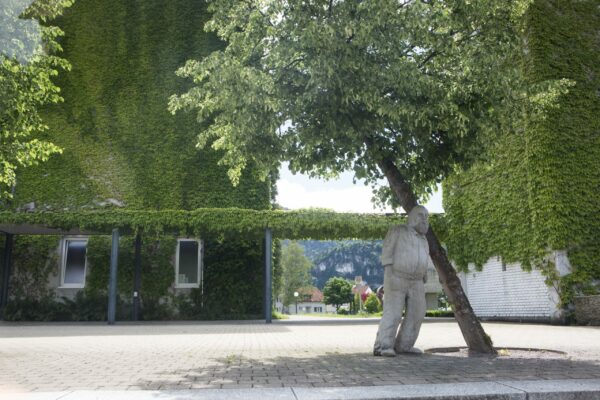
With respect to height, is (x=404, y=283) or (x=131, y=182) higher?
(x=131, y=182)

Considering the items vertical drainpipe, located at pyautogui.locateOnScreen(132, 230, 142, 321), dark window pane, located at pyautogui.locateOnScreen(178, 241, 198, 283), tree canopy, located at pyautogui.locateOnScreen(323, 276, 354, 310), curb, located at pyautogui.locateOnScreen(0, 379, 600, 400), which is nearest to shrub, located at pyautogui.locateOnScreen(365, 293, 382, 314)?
dark window pane, located at pyautogui.locateOnScreen(178, 241, 198, 283)

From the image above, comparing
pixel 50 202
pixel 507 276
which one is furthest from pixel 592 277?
pixel 50 202

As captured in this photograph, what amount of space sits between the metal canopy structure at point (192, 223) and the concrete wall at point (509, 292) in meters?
4.61

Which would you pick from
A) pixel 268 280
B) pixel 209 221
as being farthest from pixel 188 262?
pixel 268 280

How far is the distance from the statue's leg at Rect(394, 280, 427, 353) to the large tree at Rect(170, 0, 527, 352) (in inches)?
30.2

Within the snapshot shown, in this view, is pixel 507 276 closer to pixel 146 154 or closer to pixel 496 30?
pixel 496 30

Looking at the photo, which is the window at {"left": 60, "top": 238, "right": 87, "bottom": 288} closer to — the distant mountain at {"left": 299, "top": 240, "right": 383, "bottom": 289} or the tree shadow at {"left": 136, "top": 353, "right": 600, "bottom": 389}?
the tree shadow at {"left": 136, "top": 353, "right": 600, "bottom": 389}

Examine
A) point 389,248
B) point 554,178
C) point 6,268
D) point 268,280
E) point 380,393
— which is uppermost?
point 554,178

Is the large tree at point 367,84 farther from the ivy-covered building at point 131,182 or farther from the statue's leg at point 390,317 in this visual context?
the ivy-covered building at point 131,182

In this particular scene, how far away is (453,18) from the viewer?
293 inches

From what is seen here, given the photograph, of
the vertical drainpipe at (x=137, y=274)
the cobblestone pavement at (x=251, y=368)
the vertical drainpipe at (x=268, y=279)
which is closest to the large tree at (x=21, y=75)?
the cobblestone pavement at (x=251, y=368)

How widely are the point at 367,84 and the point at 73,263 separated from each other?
64.6 ft

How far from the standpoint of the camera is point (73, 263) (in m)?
22.6

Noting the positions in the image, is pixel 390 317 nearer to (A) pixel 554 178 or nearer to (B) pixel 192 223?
(A) pixel 554 178
